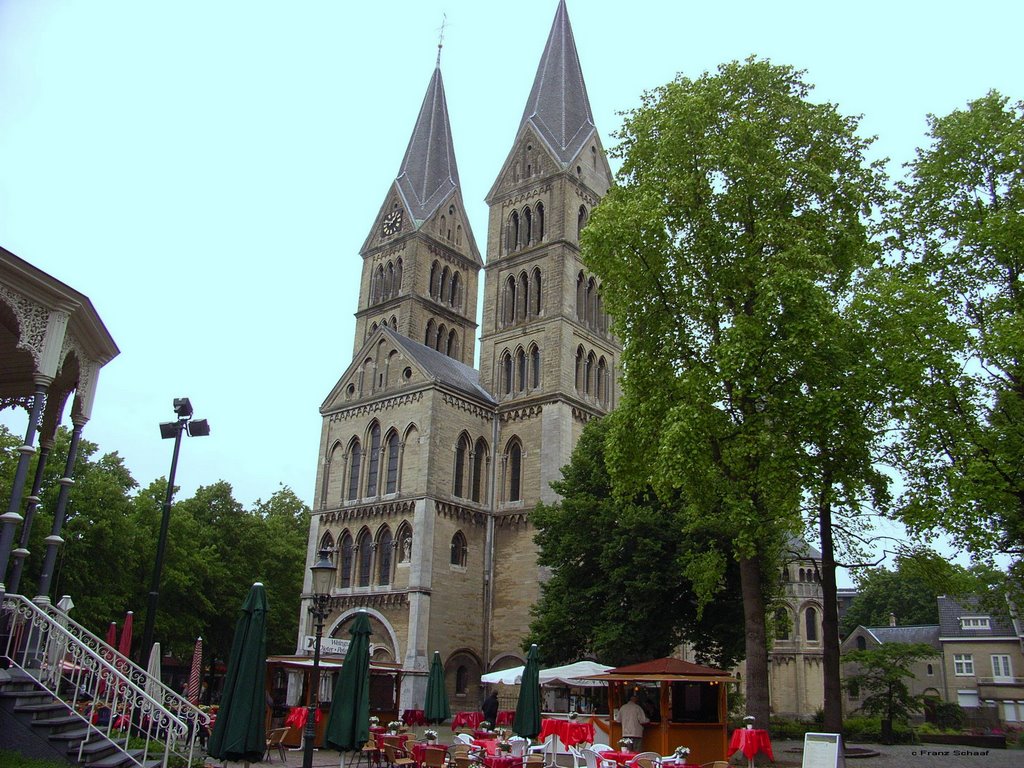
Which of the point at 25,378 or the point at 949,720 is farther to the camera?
the point at 949,720

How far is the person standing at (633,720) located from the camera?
19.6 meters

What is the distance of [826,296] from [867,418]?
2609mm

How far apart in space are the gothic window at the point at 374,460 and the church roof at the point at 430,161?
16123 mm

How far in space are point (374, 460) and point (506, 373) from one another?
7519mm

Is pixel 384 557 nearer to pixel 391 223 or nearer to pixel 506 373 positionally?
pixel 506 373

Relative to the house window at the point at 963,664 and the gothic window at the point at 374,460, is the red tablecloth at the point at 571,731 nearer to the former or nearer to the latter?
the gothic window at the point at 374,460

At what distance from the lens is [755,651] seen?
17969 millimetres

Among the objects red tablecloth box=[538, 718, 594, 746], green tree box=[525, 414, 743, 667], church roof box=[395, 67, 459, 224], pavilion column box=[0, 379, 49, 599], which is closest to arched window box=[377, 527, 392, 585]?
green tree box=[525, 414, 743, 667]

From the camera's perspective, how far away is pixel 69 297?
12.1m

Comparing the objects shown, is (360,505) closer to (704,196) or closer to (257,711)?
(704,196)

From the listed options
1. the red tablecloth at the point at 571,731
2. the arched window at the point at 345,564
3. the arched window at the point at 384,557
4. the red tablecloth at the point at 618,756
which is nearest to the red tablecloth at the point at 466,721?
the red tablecloth at the point at 571,731

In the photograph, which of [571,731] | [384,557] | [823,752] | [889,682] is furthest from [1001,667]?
[823,752]

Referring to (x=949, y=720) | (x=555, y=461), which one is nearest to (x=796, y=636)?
(x=949, y=720)

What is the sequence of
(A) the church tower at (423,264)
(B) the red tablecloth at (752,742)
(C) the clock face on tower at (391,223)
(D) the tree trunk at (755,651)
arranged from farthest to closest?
(C) the clock face on tower at (391,223) → (A) the church tower at (423,264) → (D) the tree trunk at (755,651) → (B) the red tablecloth at (752,742)
